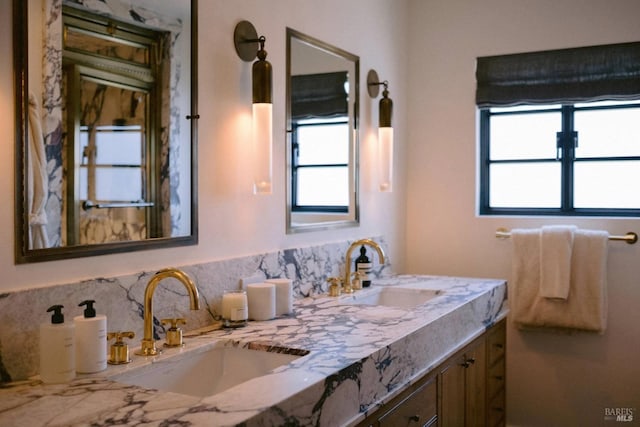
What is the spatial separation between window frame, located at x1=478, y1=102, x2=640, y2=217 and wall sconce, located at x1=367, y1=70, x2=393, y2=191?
2.09 feet

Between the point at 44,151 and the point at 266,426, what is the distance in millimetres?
816

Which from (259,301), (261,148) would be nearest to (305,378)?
(259,301)

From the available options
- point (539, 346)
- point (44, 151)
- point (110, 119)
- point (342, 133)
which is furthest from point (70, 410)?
point (539, 346)

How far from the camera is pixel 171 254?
1849mm

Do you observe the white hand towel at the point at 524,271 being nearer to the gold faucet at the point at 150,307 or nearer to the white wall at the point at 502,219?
the white wall at the point at 502,219

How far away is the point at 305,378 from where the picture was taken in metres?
1.40

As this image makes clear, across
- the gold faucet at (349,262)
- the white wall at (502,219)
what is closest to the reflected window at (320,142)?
the gold faucet at (349,262)

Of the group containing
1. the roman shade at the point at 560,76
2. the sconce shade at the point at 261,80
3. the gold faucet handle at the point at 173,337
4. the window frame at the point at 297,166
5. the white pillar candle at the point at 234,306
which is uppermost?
the roman shade at the point at 560,76

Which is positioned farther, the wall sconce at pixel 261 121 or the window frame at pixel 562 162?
the window frame at pixel 562 162

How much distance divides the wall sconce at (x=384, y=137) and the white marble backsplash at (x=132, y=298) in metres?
0.63

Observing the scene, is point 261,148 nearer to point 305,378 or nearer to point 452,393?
point 305,378

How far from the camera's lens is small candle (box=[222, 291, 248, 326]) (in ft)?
6.31

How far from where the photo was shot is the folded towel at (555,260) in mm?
2994

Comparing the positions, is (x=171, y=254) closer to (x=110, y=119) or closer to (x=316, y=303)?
(x=110, y=119)
